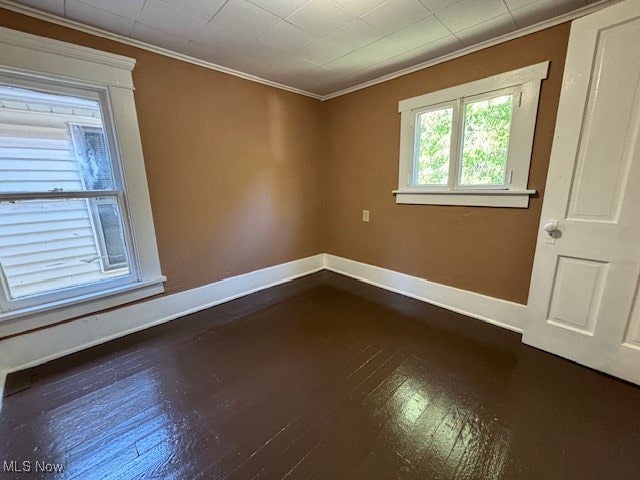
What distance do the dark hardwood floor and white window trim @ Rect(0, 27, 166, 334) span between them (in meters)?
0.36

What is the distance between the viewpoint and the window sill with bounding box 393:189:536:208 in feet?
6.93

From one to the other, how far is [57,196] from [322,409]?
2319 mm

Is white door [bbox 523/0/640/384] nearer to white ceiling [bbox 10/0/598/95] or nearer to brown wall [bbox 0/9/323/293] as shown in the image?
white ceiling [bbox 10/0/598/95]

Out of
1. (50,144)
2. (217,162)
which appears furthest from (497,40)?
(50,144)

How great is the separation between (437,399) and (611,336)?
47.9 inches

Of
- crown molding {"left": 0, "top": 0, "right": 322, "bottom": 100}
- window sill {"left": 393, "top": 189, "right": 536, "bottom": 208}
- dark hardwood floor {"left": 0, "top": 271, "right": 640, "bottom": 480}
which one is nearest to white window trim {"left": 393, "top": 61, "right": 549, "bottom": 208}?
window sill {"left": 393, "top": 189, "right": 536, "bottom": 208}

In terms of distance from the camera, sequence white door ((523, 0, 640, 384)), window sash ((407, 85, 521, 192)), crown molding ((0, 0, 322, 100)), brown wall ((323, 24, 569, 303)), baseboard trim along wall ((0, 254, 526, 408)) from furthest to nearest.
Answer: window sash ((407, 85, 521, 192))
brown wall ((323, 24, 569, 303))
baseboard trim along wall ((0, 254, 526, 408))
crown molding ((0, 0, 322, 100))
white door ((523, 0, 640, 384))

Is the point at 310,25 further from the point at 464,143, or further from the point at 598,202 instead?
the point at 598,202

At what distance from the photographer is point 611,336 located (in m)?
1.68

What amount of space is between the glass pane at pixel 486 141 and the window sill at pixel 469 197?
0.36 ft

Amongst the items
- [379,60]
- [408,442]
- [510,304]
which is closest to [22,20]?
[379,60]

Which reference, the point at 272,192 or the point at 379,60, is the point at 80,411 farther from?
the point at 379,60

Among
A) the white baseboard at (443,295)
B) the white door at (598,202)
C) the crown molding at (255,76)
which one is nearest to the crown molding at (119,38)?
the crown molding at (255,76)

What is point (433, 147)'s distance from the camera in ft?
8.53
